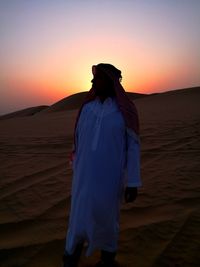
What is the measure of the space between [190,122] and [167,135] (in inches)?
90.0

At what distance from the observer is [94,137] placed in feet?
10.3

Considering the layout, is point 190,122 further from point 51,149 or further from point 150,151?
point 51,149

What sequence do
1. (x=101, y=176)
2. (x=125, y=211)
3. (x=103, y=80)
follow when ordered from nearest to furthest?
1. (x=101, y=176)
2. (x=103, y=80)
3. (x=125, y=211)

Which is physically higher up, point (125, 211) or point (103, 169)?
point (103, 169)

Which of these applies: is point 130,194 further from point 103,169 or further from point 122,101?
point 122,101

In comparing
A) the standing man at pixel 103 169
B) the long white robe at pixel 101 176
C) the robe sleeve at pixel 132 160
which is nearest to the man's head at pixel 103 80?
the standing man at pixel 103 169

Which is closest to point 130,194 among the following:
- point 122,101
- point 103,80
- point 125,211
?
point 122,101

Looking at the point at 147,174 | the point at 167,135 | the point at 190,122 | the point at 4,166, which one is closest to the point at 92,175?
the point at 147,174

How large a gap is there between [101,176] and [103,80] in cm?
86

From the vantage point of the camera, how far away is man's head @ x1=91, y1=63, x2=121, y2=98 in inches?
127

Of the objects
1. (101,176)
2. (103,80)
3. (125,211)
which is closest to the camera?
(101,176)

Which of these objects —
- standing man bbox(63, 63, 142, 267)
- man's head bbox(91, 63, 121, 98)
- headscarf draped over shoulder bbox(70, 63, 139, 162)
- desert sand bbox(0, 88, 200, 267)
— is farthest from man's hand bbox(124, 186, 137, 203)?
man's head bbox(91, 63, 121, 98)

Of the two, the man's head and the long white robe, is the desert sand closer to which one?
the long white robe

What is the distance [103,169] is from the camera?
311 cm
